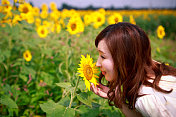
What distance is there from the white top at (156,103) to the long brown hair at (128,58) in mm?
36

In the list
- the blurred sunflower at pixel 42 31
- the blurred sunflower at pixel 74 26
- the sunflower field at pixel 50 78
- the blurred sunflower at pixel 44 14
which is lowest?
the sunflower field at pixel 50 78

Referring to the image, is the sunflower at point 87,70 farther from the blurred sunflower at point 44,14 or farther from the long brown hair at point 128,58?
the blurred sunflower at point 44,14

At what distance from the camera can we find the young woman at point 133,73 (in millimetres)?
1010

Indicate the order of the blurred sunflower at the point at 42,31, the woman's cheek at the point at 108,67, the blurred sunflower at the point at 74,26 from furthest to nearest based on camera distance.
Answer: the blurred sunflower at the point at 42,31 → the blurred sunflower at the point at 74,26 → the woman's cheek at the point at 108,67

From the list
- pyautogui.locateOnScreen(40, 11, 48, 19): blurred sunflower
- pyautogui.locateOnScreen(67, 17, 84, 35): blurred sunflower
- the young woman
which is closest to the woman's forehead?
the young woman

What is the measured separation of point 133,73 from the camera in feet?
3.58

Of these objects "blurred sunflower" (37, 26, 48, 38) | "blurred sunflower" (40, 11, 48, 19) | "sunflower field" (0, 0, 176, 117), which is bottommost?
"sunflower field" (0, 0, 176, 117)

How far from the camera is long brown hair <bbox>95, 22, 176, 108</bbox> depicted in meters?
1.05

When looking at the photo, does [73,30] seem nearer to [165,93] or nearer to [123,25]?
[123,25]

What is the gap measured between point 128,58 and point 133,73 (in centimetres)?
12

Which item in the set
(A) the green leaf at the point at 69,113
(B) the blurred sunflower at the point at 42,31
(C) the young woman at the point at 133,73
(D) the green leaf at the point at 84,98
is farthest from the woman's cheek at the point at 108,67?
(B) the blurred sunflower at the point at 42,31

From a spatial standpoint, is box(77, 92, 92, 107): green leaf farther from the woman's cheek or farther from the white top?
the white top

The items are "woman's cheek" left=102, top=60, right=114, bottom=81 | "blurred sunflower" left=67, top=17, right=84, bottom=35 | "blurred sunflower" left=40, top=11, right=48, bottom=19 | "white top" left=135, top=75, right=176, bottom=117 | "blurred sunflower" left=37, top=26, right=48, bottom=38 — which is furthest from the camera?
"blurred sunflower" left=40, top=11, right=48, bottom=19

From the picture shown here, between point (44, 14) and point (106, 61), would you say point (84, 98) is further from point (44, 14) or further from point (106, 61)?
point (44, 14)
